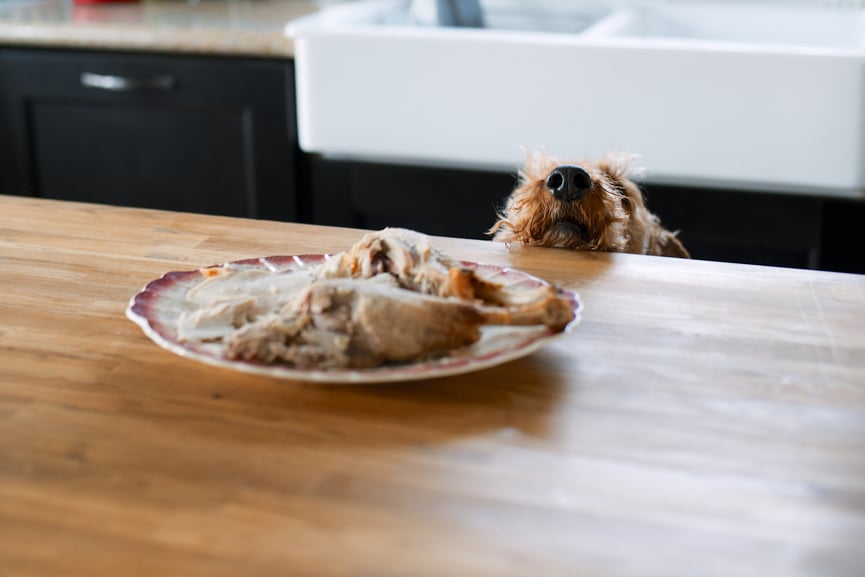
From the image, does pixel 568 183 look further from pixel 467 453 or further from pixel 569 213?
pixel 467 453

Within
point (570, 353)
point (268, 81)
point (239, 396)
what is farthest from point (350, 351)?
point (268, 81)

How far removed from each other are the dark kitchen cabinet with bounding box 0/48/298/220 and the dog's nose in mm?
1127

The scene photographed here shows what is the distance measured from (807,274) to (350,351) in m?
0.52

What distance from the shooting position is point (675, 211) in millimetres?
2059

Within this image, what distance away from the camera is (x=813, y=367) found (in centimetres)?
84

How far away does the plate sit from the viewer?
757 millimetres

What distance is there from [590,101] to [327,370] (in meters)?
1.35

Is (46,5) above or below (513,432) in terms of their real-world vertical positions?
above

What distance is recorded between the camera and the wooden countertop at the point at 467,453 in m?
0.58

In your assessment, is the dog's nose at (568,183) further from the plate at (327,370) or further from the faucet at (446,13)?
the faucet at (446,13)

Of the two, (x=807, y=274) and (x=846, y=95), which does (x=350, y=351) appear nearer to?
(x=807, y=274)

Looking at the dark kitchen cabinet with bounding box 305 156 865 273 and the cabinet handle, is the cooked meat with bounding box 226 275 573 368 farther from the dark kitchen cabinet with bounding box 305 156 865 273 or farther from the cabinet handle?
the cabinet handle

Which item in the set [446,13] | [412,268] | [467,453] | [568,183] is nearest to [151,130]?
[446,13]

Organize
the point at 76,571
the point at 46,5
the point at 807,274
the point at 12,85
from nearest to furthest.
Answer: the point at 76,571 → the point at 807,274 → the point at 12,85 → the point at 46,5
